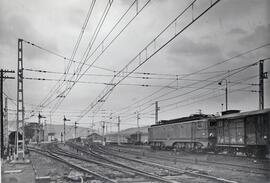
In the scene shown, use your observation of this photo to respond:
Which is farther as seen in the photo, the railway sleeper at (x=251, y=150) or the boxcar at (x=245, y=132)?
the railway sleeper at (x=251, y=150)

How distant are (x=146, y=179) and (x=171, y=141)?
2604 centimetres

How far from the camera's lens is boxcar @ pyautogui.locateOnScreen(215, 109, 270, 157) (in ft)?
77.5

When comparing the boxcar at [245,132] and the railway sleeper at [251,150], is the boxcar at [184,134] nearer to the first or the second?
the boxcar at [245,132]

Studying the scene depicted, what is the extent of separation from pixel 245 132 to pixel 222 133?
13.0ft

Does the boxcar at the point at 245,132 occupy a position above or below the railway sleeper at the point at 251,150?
above

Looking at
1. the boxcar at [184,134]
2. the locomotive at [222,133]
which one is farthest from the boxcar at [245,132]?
the boxcar at [184,134]

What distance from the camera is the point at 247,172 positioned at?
57.6 ft

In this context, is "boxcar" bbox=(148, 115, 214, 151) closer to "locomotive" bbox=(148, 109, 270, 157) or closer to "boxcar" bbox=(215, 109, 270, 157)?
"locomotive" bbox=(148, 109, 270, 157)

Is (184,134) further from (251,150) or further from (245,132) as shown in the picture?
(251,150)

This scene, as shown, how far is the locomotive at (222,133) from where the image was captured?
951 inches

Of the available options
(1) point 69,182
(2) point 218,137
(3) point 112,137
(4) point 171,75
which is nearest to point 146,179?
(1) point 69,182

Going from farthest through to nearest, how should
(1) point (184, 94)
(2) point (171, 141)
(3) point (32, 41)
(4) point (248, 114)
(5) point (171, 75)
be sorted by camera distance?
1. (2) point (171, 141)
2. (1) point (184, 94)
3. (5) point (171, 75)
4. (4) point (248, 114)
5. (3) point (32, 41)

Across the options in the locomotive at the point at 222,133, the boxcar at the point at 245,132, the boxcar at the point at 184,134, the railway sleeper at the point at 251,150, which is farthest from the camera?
the boxcar at the point at 184,134

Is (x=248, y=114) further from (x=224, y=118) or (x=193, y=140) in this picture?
(x=193, y=140)
